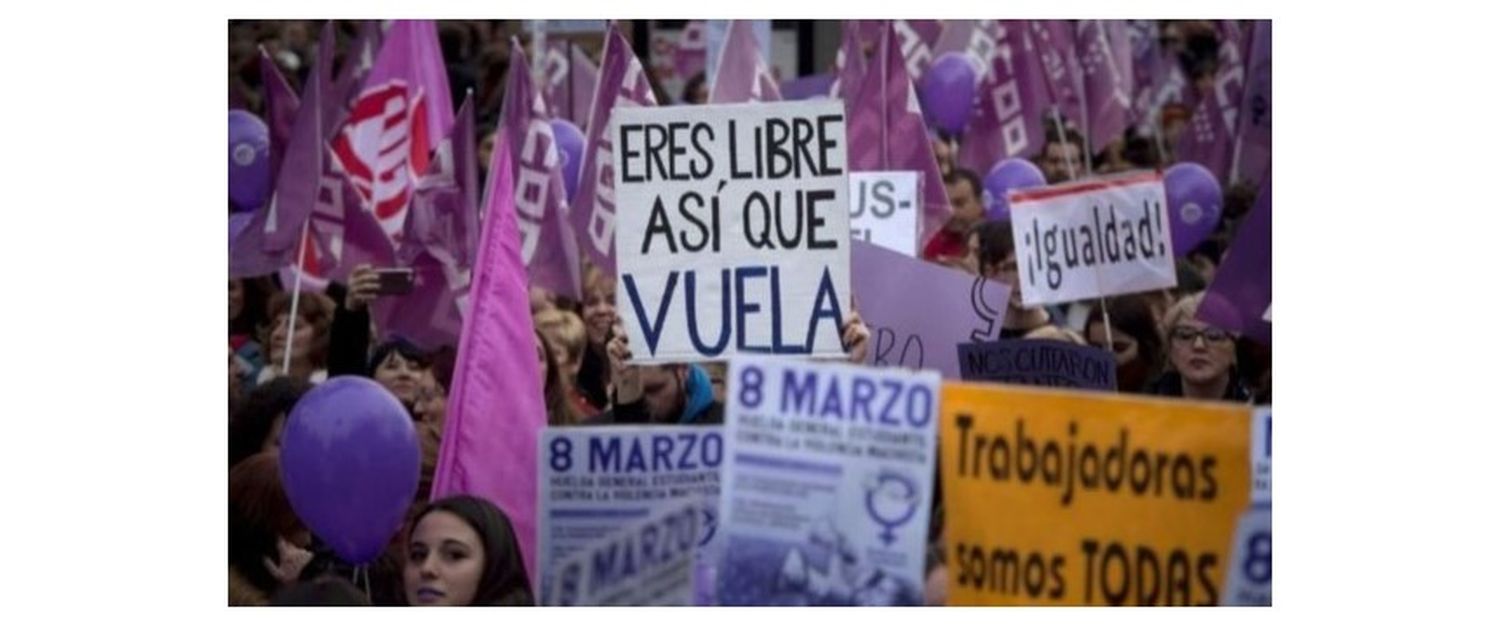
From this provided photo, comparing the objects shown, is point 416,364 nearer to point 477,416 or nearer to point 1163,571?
point 477,416

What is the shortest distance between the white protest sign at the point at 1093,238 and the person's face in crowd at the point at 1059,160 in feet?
14.9

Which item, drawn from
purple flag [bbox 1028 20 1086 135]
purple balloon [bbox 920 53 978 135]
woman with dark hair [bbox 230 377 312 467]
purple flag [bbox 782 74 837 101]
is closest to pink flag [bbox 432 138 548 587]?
woman with dark hair [bbox 230 377 312 467]

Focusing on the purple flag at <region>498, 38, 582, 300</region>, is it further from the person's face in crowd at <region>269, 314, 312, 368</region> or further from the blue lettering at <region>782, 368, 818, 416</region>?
the blue lettering at <region>782, 368, 818, 416</region>

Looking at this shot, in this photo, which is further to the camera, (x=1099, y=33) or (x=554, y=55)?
(x=1099, y=33)

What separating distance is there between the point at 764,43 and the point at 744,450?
13.4m

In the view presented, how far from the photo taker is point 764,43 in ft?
61.6

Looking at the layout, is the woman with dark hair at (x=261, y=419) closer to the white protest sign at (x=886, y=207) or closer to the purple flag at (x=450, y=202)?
the purple flag at (x=450, y=202)

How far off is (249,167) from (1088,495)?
754 centimetres

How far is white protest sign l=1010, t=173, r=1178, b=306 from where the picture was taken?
33.7 ft

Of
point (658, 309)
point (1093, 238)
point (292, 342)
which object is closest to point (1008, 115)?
point (1093, 238)

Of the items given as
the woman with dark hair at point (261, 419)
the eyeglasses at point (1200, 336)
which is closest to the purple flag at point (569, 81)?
the eyeglasses at point (1200, 336)

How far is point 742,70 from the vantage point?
41.0 feet

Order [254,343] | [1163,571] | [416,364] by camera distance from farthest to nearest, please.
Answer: [254,343] < [416,364] < [1163,571]

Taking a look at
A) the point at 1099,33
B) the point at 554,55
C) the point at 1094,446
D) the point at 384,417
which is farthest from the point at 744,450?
the point at 1099,33
